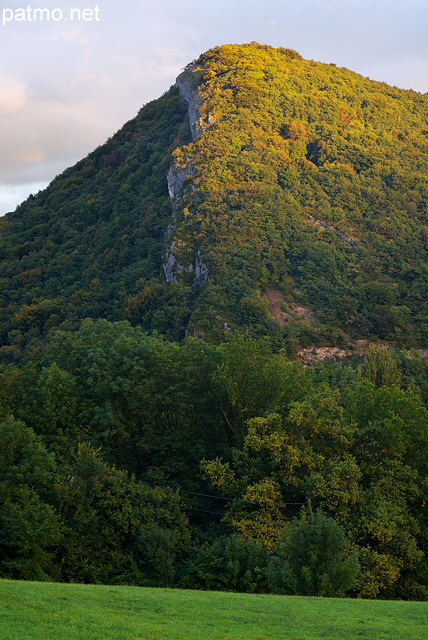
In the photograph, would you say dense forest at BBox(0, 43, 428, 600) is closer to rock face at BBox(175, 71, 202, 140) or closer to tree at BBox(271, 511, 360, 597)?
tree at BBox(271, 511, 360, 597)

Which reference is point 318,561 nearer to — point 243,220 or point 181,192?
point 243,220

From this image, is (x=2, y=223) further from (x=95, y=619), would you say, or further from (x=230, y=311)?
(x=95, y=619)

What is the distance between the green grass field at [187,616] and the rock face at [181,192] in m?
58.3

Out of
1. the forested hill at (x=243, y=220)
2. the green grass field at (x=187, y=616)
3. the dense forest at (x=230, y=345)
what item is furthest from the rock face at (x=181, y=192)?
the green grass field at (x=187, y=616)

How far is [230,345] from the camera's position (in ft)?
129

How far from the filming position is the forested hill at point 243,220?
7475cm

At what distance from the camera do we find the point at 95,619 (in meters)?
14.9

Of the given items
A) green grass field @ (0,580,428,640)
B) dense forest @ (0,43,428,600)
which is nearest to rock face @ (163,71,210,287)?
dense forest @ (0,43,428,600)

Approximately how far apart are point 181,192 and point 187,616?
79.5 m

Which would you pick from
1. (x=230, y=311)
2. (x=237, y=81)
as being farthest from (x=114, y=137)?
(x=230, y=311)

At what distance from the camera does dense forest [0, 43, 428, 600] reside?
29.0m

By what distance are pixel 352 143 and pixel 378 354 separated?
234ft

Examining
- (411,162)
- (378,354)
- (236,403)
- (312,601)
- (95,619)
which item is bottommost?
(312,601)

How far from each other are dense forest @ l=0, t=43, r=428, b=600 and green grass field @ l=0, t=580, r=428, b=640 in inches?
156
